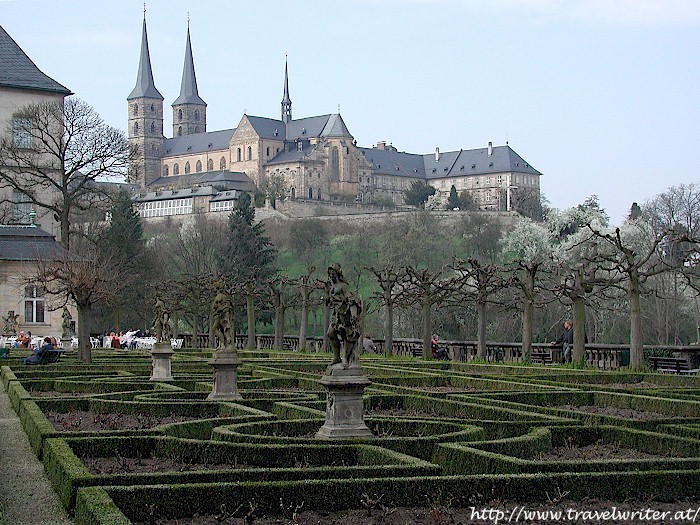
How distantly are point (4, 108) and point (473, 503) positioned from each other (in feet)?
157

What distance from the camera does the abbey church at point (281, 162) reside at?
14188 cm

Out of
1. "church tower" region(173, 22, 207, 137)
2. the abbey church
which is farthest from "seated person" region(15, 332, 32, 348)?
"church tower" region(173, 22, 207, 137)

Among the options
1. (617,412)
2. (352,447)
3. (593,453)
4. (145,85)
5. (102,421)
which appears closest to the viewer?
(352,447)

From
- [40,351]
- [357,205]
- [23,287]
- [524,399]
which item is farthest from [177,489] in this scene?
[357,205]

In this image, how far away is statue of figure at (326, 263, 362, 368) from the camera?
1296 centimetres

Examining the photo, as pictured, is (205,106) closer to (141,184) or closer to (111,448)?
(141,184)

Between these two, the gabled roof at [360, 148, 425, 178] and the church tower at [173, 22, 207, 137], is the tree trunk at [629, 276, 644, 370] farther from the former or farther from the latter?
the church tower at [173, 22, 207, 137]

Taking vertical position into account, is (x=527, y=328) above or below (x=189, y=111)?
below

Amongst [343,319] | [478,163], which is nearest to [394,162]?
[478,163]

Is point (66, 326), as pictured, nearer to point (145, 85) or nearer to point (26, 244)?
point (26, 244)

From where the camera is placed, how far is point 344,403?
512 inches

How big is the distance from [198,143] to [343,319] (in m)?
151

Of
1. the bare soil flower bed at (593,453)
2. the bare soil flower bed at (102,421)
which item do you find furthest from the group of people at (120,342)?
the bare soil flower bed at (593,453)

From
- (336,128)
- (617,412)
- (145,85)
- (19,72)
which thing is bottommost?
(617,412)
